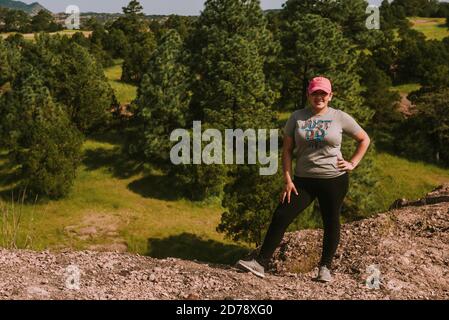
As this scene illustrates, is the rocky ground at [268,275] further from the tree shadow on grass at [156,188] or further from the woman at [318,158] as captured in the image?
the tree shadow on grass at [156,188]

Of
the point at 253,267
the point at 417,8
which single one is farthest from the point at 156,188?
the point at 417,8

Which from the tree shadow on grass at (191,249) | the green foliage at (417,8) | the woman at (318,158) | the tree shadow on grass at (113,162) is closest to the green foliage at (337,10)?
the tree shadow on grass at (113,162)

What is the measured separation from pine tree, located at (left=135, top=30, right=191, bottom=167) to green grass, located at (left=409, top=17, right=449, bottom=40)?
47239mm

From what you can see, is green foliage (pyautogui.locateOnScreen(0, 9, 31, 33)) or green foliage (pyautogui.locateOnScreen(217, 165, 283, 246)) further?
green foliage (pyautogui.locateOnScreen(0, 9, 31, 33))

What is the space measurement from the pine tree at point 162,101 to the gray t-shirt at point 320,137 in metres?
36.9

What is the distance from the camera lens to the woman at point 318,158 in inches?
285

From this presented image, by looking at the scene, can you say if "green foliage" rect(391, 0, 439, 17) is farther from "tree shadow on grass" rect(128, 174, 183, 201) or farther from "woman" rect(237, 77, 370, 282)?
"woman" rect(237, 77, 370, 282)

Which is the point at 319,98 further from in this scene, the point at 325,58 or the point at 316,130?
the point at 325,58

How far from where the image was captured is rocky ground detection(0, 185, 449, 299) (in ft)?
23.3

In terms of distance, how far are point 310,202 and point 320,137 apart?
1042 mm

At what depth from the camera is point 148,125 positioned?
4522cm

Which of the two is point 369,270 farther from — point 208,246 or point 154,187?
point 154,187

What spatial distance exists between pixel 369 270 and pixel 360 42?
142ft

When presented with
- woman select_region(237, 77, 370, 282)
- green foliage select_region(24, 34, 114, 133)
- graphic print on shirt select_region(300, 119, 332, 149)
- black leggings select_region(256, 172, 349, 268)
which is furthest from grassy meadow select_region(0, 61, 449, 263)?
graphic print on shirt select_region(300, 119, 332, 149)
